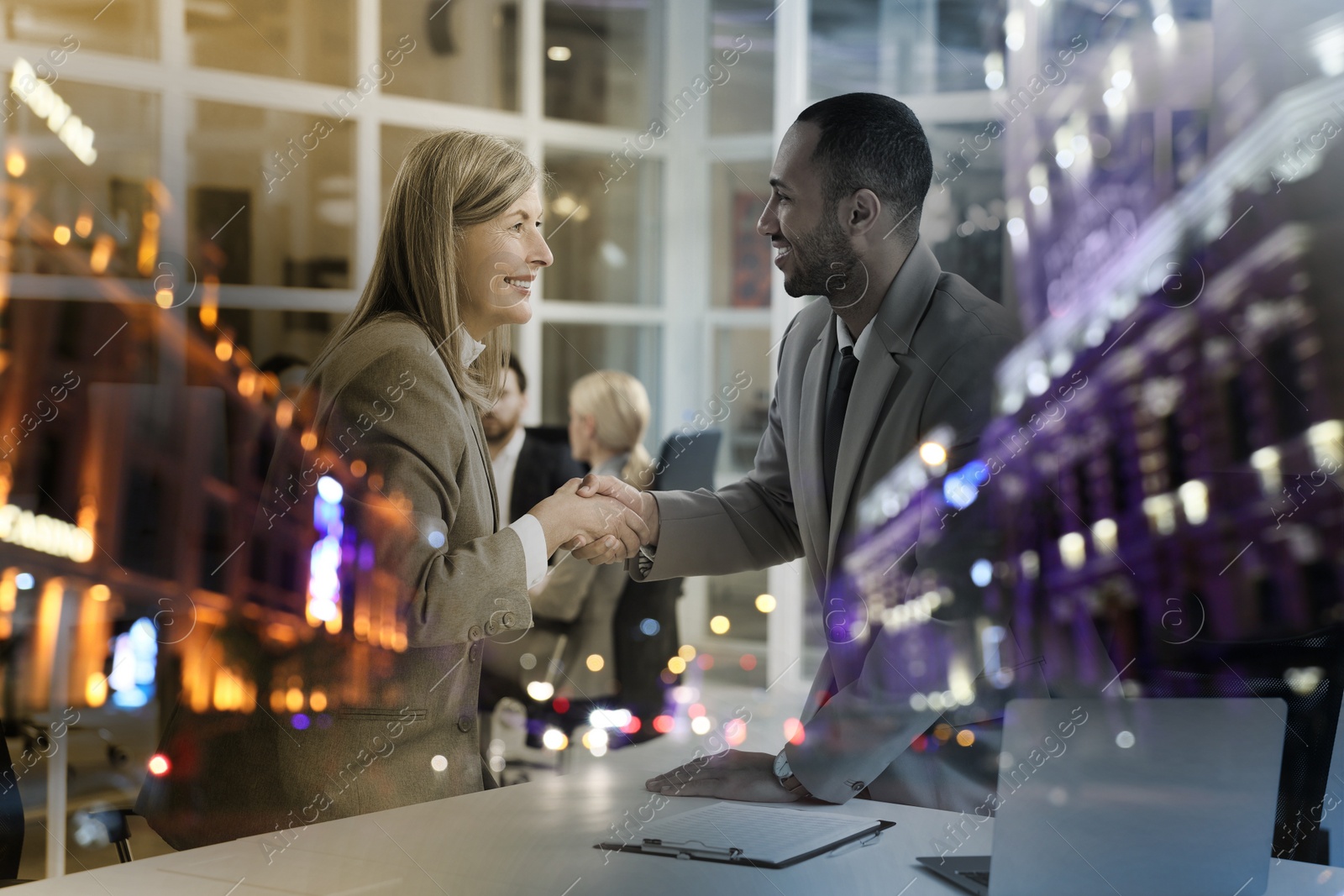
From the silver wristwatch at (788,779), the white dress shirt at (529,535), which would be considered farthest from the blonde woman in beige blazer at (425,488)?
the silver wristwatch at (788,779)

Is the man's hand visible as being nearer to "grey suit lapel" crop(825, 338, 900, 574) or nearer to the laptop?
Result: the laptop

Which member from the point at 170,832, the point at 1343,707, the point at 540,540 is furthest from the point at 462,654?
the point at 1343,707

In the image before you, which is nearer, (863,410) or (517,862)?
(517,862)

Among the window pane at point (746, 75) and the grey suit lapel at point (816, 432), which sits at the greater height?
the window pane at point (746, 75)

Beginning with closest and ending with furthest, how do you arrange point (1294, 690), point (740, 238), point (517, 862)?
point (517, 862) < point (1294, 690) < point (740, 238)

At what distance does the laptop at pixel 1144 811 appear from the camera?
1025 mm

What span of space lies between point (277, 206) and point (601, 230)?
0.59 meters

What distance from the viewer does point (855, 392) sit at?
1.67m

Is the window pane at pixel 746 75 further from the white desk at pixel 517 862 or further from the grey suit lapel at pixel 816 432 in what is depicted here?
the white desk at pixel 517 862

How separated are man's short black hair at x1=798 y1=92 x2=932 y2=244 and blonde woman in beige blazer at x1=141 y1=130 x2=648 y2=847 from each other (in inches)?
19.4

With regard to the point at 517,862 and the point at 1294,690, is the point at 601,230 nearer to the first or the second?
the point at 517,862

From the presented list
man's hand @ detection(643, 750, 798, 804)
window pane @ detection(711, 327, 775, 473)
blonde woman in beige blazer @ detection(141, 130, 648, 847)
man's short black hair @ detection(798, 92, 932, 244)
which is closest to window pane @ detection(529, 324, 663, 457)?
window pane @ detection(711, 327, 775, 473)

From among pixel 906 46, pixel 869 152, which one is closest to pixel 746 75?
pixel 906 46

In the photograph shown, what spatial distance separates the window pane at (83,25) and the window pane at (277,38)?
74mm
